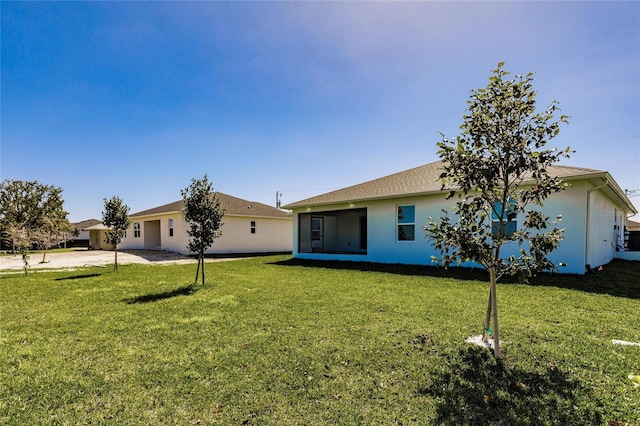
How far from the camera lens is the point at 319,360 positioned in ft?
12.6

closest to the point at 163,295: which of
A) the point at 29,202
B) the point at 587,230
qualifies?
the point at 587,230

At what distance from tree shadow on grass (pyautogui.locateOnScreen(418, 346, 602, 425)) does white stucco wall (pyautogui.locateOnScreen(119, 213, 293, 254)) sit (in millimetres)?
17911

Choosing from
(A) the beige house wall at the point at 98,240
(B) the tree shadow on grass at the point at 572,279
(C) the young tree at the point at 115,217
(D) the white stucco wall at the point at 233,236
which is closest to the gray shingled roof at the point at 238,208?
(D) the white stucco wall at the point at 233,236

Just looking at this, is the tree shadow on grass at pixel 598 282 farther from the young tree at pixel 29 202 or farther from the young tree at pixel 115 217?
the young tree at pixel 29 202

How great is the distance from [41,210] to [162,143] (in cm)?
3228

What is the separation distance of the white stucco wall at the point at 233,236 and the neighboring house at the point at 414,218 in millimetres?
5938

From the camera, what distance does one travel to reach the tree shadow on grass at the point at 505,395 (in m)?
2.65

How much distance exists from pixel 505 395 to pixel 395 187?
11.2 m

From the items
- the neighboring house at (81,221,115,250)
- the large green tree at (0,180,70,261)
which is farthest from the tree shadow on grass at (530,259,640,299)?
the large green tree at (0,180,70,261)

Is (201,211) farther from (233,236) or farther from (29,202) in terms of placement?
(29,202)

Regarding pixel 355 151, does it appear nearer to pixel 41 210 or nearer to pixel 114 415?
pixel 114 415

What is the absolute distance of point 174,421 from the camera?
2682 mm

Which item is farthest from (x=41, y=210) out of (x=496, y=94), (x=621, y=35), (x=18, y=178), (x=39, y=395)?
(x=621, y=35)

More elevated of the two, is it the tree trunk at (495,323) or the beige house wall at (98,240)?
the tree trunk at (495,323)
